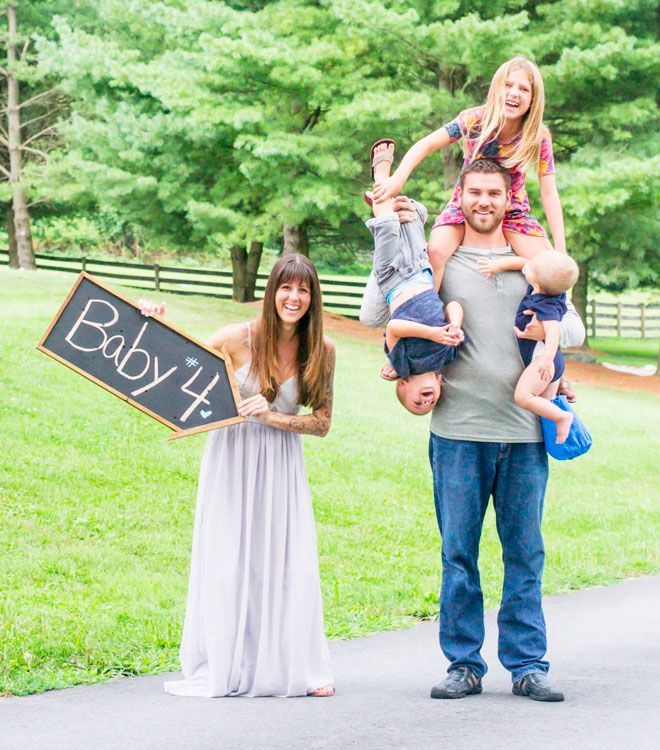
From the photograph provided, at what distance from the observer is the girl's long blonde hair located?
205 inches

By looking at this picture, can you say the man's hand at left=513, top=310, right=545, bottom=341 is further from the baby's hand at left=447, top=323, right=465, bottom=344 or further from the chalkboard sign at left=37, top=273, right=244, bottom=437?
the chalkboard sign at left=37, top=273, right=244, bottom=437

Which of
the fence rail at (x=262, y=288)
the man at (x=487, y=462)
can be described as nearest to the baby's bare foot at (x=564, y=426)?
the man at (x=487, y=462)

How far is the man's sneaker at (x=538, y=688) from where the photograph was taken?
5.30 m

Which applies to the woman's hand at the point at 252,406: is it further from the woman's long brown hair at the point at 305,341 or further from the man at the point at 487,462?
the man at the point at 487,462

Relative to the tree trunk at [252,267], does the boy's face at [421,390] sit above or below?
below

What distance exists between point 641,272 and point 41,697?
21903 millimetres

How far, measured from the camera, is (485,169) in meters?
5.12

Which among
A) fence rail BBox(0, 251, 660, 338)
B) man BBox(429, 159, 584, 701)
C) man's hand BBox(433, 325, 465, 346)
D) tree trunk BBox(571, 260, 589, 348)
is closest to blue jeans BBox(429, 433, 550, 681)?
man BBox(429, 159, 584, 701)

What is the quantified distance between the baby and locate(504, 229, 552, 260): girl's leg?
8 cm

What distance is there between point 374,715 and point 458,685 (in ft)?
1.38

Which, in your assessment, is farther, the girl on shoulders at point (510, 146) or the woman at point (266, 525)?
the woman at point (266, 525)

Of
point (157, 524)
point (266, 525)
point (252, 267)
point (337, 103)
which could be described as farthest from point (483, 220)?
point (252, 267)

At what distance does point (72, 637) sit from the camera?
650cm

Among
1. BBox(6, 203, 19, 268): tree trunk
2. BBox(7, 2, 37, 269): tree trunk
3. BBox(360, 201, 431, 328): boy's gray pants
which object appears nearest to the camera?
BBox(360, 201, 431, 328): boy's gray pants
